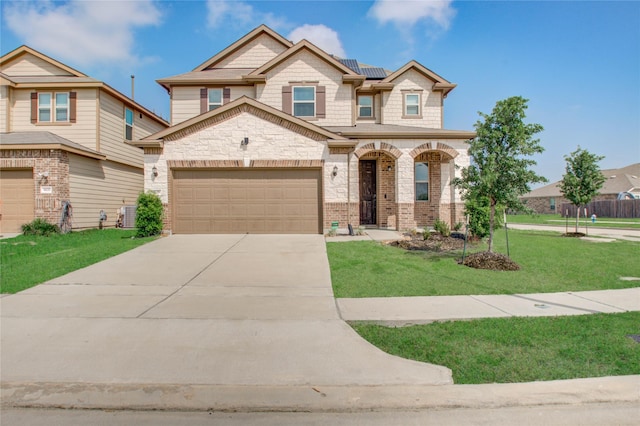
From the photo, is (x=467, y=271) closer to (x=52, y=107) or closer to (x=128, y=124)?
(x=128, y=124)

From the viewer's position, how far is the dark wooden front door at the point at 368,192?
16.9 meters

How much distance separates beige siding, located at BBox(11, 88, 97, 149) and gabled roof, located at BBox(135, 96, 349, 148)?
6054mm

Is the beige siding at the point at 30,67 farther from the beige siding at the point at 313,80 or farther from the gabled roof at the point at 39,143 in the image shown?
the beige siding at the point at 313,80

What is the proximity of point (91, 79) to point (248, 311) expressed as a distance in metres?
16.6

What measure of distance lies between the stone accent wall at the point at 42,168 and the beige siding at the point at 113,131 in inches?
116

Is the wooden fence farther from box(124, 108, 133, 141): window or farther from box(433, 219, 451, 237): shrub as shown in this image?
box(124, 108, 133, 141): window

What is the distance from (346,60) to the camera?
67.3ft

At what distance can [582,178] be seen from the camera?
1577cm

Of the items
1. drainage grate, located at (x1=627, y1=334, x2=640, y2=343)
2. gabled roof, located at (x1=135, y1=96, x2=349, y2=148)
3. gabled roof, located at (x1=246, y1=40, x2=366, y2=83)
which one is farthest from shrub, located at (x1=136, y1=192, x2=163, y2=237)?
drainage grate, located at (x1=627, y1=334, x2=640, y2=343)

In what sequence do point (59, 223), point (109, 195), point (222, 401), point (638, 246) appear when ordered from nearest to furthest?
point (222, 401) < point (638, 246) < point (59, 223) < point (109, 195)

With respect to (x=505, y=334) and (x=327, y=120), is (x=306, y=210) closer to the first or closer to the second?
(x=327, y=120)

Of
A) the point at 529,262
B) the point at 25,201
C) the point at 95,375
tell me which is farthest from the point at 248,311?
the point at 25,201

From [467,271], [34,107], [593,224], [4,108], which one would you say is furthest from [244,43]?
[593,224]

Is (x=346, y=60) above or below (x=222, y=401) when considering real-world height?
above
